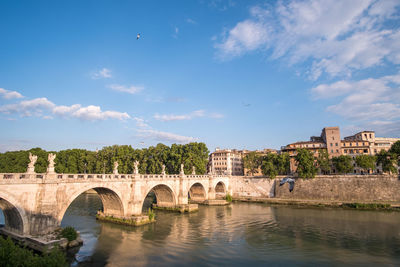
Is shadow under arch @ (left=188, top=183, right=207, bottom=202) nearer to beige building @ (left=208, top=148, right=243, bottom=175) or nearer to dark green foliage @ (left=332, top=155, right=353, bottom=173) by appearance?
dark green foliage @ (left=332, top=155, right=353, bottom=173)

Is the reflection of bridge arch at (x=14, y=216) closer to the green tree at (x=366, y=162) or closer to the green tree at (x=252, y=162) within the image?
the green tree at (x=366, y=162)

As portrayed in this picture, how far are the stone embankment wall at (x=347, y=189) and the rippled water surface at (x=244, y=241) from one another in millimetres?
12637

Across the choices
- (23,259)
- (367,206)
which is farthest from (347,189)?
(23,259)

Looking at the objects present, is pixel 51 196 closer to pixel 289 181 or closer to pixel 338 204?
pixel 338 204

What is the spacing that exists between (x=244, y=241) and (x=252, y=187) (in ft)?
141

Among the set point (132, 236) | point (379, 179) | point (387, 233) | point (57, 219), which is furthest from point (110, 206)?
point (379, 179)

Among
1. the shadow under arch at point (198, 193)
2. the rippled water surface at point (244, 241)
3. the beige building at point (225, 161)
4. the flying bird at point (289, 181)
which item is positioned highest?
the beige building at point (225, 161)

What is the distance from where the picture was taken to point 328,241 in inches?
1085

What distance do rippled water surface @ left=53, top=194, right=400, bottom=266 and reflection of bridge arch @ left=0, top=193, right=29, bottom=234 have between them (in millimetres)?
5909

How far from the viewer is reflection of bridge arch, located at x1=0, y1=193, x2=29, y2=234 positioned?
69.9 feet

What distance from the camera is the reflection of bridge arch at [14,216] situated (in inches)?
838

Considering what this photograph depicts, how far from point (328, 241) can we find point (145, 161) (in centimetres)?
5385

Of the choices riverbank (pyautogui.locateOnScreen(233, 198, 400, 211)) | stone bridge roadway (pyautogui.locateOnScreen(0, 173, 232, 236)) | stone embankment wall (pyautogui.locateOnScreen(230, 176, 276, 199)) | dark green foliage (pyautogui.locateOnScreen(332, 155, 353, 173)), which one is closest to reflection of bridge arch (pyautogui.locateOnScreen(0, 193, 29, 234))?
stone bridge roadway (pyautogui.locateOnScreen(0, 173, 232, 236))

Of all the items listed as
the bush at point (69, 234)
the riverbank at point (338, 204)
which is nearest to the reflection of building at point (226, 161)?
the riverbank at point (338, 204)
